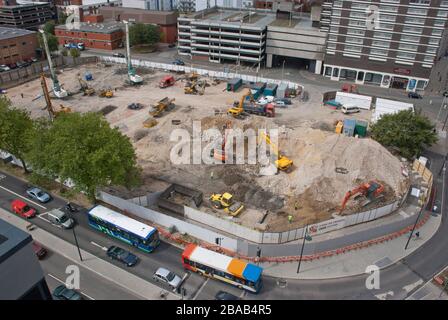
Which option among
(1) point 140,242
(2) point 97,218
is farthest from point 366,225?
(2) point 97,218

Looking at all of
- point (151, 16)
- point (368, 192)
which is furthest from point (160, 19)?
point (368, 192)

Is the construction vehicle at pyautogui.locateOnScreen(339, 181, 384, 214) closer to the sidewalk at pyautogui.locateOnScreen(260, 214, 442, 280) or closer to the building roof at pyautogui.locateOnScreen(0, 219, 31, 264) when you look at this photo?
the sidewalk at pyautogui.locateOnScreen(260, 214, 442, 280)

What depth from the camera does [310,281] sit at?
35250 millimetres

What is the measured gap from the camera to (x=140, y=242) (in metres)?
37.2

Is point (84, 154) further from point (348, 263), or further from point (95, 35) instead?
point (95, 35)

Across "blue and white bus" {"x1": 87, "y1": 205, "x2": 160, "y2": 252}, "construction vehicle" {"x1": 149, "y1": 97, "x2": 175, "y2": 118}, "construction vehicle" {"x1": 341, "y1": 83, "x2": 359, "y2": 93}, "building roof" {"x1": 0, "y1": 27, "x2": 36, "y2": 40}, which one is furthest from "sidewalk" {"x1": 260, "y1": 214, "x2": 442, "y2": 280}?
"building roof" {"x1": 0, "y1": 27, "x2": 36, "y2": 40}

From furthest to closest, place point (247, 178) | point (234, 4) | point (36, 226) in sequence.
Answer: point (234, 4), point (247, 178), point (36, 226)

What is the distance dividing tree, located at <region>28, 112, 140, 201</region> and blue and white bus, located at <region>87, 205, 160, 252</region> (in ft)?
11.7

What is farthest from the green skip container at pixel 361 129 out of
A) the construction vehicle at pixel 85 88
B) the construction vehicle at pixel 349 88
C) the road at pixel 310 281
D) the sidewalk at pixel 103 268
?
the construction vehicle at pixel 85 88

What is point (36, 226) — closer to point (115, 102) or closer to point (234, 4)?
point (115, 102)

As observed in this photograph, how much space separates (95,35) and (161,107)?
60.9 metres

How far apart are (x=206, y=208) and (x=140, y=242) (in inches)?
389

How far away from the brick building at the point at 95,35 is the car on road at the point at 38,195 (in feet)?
256

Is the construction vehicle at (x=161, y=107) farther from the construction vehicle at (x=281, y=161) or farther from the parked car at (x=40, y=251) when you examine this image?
the parked car at (x=40, y=251)
